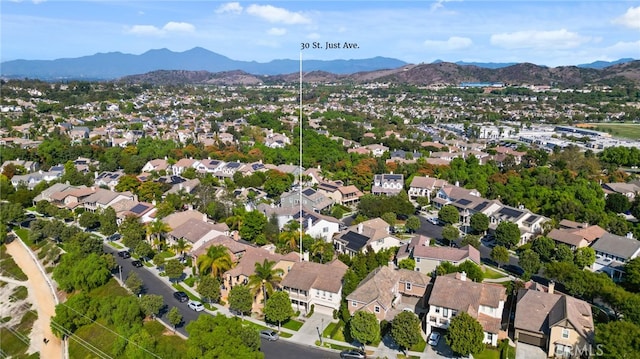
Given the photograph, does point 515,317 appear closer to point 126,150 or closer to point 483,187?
point 483,187

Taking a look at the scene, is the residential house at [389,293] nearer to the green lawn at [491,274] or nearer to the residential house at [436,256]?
the residential house at [436,256]

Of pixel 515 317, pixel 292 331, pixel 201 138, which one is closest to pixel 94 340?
pixel 292 331

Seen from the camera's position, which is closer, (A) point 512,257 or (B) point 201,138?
(A) point 512,257

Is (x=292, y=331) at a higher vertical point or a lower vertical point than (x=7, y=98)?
lower

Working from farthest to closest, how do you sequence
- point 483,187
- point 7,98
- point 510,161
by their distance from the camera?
point 7,98
point 510,161
point 483,187

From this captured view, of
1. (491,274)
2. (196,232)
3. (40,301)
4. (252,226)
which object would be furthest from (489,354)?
(40,301)

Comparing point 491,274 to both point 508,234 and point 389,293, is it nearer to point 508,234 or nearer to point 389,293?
point 508,234

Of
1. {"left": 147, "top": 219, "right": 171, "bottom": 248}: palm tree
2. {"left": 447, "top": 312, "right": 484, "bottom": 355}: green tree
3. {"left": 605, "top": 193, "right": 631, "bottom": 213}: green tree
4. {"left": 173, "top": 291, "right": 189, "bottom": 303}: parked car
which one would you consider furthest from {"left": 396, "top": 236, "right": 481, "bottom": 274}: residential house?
{"left": 605, "top": 193, "right": 631, "bottom": 213}: green tree
